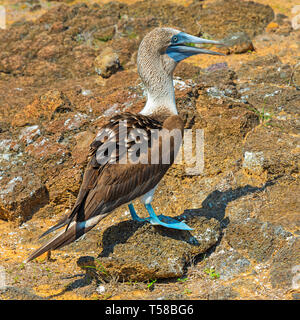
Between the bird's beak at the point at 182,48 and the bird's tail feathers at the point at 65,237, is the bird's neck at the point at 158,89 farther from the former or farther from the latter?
the bird's tail feathers at the point at 65,237

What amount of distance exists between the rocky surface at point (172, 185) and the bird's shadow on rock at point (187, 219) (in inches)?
0.4

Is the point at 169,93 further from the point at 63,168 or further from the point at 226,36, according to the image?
the point at 226,36

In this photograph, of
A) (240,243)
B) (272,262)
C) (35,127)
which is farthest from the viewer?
(35,127)

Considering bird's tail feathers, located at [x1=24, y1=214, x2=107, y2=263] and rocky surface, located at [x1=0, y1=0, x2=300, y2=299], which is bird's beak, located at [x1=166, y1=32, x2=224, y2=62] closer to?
rocky surface, located at [x1=0, y1=0, x2=300, y2=299]

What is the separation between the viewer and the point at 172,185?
5070mm

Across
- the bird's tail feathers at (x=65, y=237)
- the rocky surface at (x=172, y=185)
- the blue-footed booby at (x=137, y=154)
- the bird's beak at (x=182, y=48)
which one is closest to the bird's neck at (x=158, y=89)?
the blue-footed booby at (x=137, y=154)

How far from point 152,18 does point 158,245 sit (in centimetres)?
696

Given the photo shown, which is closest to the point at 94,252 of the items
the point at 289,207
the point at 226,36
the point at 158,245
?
the point at 158,245

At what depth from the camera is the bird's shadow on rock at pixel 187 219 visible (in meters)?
4.03

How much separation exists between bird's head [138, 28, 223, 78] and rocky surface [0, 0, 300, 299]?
103cm

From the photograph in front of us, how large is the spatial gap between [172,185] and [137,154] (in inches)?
50.7

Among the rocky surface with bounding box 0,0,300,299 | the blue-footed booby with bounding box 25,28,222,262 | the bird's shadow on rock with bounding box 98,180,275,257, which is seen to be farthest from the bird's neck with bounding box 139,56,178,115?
the bird's shadow on rock with bounding box 98,180,275,257

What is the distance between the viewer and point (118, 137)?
3.88 metres
